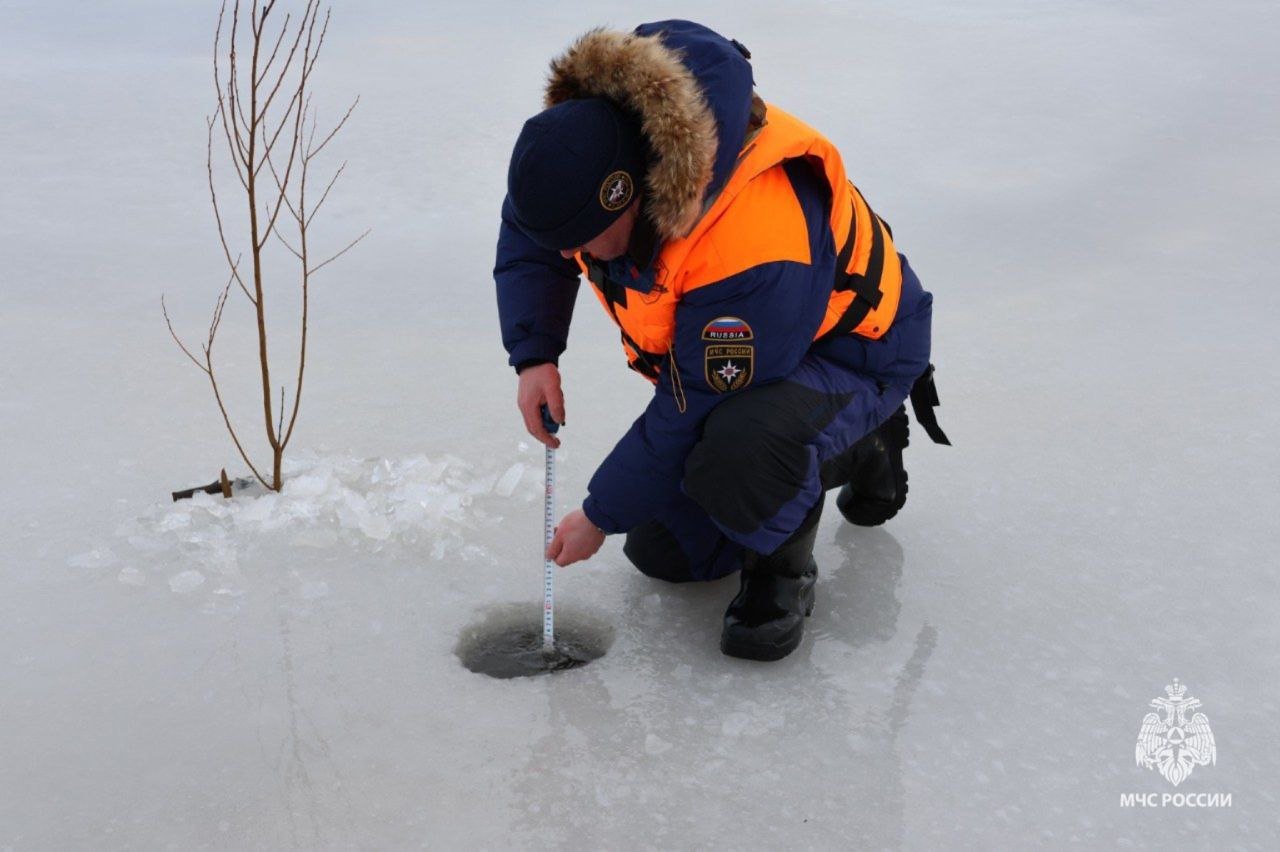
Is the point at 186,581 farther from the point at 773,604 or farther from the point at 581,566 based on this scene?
the point at 773,604

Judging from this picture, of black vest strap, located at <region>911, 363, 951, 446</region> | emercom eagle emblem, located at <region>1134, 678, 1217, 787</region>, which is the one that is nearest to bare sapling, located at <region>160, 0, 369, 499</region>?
black vest strap, located at <region>911, 363, 951, 446</region>

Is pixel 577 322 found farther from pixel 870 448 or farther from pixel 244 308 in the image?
pixel 870 448

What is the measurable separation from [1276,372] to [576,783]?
94.3 inches

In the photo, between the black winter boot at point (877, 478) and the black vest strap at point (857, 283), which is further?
the black winter boot at point (877, 478)

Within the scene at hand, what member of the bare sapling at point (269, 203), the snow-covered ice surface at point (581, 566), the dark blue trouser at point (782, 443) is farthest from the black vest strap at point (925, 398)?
the bare sapling at point (269, 203)

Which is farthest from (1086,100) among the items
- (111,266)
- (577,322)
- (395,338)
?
(111,266)

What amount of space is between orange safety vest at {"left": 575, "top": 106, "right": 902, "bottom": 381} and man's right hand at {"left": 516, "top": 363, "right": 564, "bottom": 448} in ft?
0.65

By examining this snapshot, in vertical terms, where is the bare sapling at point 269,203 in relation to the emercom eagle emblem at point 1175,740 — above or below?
above

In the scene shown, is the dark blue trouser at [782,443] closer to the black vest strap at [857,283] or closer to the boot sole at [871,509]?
the black vest strap at [857,283]

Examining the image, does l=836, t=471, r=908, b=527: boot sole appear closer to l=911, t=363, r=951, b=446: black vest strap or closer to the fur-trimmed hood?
l=911, t=363, r=951, b=446: black vest strap

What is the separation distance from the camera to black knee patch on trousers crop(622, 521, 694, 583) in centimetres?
245

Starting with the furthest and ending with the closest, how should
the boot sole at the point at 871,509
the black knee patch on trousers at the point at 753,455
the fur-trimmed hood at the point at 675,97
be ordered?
the boot sole at the point at 871,509 < the black knee patch on trousers at the point at 753,455 < the fur-trimmed hood at the point at 675,97

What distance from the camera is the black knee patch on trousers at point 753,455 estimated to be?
209 centimetres

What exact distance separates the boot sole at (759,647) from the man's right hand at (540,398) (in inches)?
19.1
